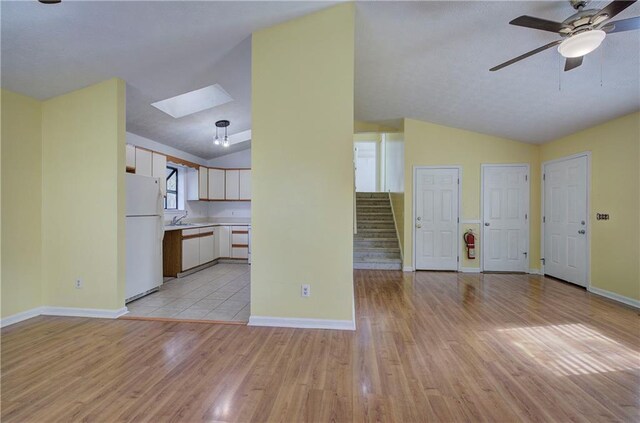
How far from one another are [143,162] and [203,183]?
205 cm

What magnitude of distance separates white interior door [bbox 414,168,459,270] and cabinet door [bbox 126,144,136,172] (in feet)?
15.9

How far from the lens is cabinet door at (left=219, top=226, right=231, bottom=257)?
6.18 meters

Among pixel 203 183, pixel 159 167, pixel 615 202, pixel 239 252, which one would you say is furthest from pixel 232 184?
pixel 615 202

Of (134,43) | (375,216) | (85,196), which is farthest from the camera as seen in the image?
(375,216)

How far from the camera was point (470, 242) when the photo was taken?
5344 millimetres

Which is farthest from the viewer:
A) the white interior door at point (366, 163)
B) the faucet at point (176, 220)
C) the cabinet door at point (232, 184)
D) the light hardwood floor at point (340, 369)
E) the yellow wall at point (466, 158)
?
the white interior door at point (366, 163)

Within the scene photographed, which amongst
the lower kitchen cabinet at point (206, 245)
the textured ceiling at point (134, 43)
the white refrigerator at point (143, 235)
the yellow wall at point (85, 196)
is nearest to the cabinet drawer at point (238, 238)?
the lower kitchen cabinet at point (206, 245)

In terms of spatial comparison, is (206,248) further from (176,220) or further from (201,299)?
(201,299)

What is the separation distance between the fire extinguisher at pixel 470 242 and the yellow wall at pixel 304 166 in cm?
357

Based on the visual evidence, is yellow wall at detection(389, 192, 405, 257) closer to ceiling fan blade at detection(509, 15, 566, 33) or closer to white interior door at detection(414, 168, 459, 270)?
white interior door at detection(414, 168, 459, 270)

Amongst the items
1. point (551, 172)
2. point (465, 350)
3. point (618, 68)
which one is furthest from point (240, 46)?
point (551, 172)

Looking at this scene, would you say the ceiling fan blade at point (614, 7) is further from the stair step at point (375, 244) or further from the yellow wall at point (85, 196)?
the stair step at point (375, 244)

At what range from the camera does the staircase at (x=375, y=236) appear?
18.9 feet

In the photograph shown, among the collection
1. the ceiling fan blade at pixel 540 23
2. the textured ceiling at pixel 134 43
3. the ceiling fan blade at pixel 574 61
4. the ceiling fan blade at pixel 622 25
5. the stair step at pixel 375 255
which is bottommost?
the stair step at pixel 375 255
